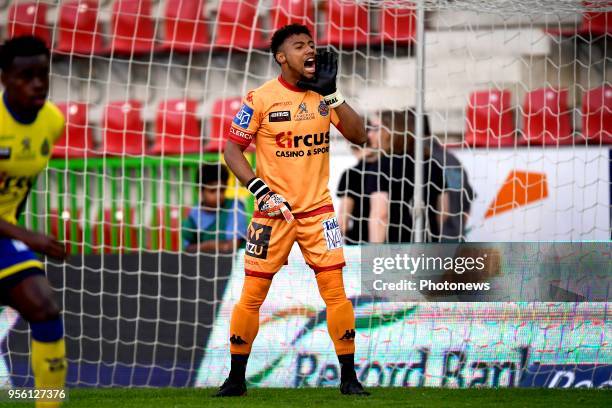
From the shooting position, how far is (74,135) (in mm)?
10461

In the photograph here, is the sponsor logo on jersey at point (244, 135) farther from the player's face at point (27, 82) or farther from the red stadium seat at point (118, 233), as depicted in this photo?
the red stadium seat at point (118, 233)

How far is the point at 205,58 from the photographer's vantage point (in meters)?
11.1

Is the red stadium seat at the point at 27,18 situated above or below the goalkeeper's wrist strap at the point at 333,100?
above

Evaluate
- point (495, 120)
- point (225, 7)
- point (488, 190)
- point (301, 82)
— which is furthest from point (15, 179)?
point (225, 7)

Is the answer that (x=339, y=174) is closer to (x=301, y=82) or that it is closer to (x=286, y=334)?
(x=286, y=334)

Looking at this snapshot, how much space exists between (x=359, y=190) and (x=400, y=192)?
39 cm

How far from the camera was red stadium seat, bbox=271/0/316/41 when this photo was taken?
9555mm

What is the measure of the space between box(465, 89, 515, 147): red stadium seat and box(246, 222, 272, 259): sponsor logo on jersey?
10.7ft

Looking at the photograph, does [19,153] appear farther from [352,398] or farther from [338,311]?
[352,398]

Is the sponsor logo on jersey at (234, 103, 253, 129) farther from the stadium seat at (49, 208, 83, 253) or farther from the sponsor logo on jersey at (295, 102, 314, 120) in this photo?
the stadium seat at (49, 208, 83, 253)

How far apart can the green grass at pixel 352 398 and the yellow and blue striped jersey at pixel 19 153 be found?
1466 millimetres

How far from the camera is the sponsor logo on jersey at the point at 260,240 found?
5.75 metres

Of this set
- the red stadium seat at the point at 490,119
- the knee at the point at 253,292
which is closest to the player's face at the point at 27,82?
the knee at the point at 253,292

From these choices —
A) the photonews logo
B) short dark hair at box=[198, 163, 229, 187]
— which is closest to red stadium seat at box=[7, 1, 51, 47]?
short dark hair at box=[198, 163, 229, 187]
